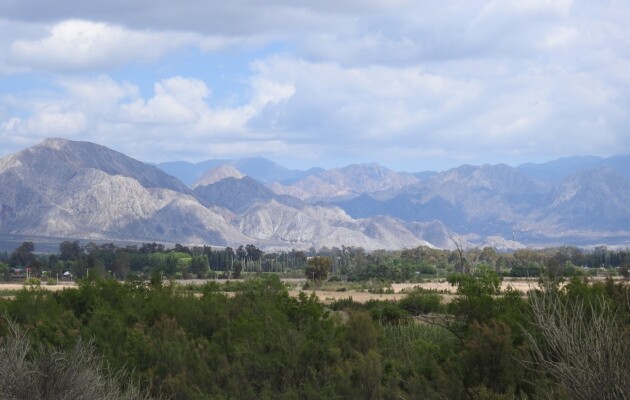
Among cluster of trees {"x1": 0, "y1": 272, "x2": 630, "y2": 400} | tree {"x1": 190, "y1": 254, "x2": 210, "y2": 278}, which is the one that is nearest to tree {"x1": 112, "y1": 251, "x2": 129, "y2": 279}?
tree {"x1": 190, "y1": 254, "x2": 210, "y2": 278}

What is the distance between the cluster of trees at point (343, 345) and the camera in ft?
41.7

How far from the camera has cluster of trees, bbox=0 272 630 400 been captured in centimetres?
1272

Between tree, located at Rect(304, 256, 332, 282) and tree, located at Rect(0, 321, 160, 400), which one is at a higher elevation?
tree, located at Rect(304, 256, 332, 282)

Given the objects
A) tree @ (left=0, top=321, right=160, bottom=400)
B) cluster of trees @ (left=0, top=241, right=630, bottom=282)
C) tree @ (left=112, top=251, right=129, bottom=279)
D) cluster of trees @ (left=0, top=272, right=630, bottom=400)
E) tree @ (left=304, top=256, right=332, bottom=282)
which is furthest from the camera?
cluster of trees @ (left=0, top=241, right=630, bottom=282)

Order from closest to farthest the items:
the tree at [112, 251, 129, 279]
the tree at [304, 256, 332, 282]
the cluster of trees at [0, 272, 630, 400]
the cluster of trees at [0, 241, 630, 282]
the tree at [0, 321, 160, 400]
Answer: the cluster of trees at [0, 272, 630, 400] → the tree at [0, 321, 160, 400] → the tree at [304, 256, 332, 282] → the tree at [112, 251, 129, 279] → the cluster of trees at [0, 241, 630, 282]

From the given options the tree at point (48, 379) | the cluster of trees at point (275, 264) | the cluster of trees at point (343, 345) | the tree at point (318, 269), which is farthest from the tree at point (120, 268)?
the tree at point (48, 379)

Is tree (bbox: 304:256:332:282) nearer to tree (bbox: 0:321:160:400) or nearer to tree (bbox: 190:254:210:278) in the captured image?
tree (bbox: 190:254:210:278)

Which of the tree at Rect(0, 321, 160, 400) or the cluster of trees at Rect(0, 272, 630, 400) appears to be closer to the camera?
the cluster of trees at Rect(0, 272, 630, 400)

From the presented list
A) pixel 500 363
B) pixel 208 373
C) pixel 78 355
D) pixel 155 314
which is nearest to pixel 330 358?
pixel 208 373

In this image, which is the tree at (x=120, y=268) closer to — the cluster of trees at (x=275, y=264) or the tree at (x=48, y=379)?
the cluster of trees at (x=275, y=264)

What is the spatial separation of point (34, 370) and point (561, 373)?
8.98 m

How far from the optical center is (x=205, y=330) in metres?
26.5

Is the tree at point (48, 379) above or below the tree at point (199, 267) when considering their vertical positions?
below

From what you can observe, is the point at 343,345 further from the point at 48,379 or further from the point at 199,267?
the point at 199,267
